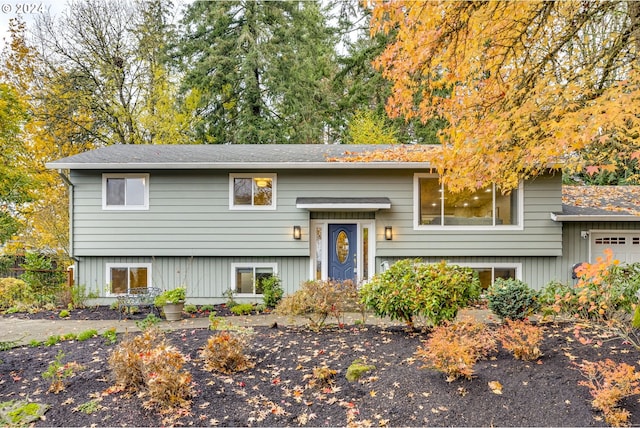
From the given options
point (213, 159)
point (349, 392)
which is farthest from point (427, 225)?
point (349, 392)

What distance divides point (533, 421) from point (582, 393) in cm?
72

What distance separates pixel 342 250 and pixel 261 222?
218 cm

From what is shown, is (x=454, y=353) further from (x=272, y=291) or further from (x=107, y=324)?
(x=107, y=324)

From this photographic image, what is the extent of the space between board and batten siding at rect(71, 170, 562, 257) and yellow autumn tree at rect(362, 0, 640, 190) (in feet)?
12.4

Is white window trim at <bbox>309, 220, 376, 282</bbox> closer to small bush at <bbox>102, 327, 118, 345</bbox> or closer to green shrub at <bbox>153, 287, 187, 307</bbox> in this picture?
green shrub at <bbox>153, 287, 187, 307</bbox>

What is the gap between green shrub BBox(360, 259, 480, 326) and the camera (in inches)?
217

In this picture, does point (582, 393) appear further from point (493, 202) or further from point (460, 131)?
point (493, 202)

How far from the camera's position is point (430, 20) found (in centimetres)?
434

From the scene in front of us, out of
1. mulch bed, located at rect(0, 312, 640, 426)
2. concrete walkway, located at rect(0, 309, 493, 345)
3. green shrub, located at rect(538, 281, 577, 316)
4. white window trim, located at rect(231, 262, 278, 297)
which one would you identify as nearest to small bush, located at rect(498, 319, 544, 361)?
mulch bed, located at rect(0, 312, 640, 426)

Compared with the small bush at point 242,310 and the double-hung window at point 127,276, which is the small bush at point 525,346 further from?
the double-hung window at point 127,276

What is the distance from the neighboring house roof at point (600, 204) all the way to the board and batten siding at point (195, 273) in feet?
21.5

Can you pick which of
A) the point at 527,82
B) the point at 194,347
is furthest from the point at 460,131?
the point at 194,347

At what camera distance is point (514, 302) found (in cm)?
604

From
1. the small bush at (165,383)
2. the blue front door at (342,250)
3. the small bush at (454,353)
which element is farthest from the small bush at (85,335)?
the blue front door at (342,250)
